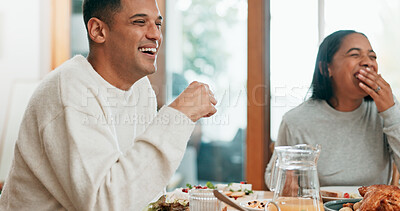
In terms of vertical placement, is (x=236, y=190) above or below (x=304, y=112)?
below

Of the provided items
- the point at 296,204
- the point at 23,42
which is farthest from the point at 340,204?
the point at 23,42

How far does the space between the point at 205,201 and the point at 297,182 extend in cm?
28

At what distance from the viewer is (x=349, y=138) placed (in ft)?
6.35

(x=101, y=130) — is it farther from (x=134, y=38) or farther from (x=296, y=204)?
(x=296, y=204)

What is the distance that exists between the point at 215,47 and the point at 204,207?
2690 millimetres

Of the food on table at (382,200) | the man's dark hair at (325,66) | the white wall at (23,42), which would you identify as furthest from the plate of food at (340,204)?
the white wall at (23,42)

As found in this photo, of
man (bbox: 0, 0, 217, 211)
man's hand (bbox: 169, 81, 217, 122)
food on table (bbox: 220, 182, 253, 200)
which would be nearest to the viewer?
man (bbox: 0, 0, 217, 211)

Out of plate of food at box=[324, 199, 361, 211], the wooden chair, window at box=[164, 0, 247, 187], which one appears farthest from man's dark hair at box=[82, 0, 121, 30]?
window at box=[164, 0, 247, 187]

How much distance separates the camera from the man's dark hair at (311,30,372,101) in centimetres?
200

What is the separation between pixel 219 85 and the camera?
141 inches

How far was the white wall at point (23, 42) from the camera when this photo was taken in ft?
12.8

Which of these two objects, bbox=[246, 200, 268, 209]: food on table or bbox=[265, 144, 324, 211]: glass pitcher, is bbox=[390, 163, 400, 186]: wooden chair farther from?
bbox=[265, 144, 324, 211]: glass pitcher

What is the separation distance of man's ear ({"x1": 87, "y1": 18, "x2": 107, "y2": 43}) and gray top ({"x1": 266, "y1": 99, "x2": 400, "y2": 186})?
972 millimetres

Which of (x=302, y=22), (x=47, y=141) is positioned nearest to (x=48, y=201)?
(x=47, y=141)
